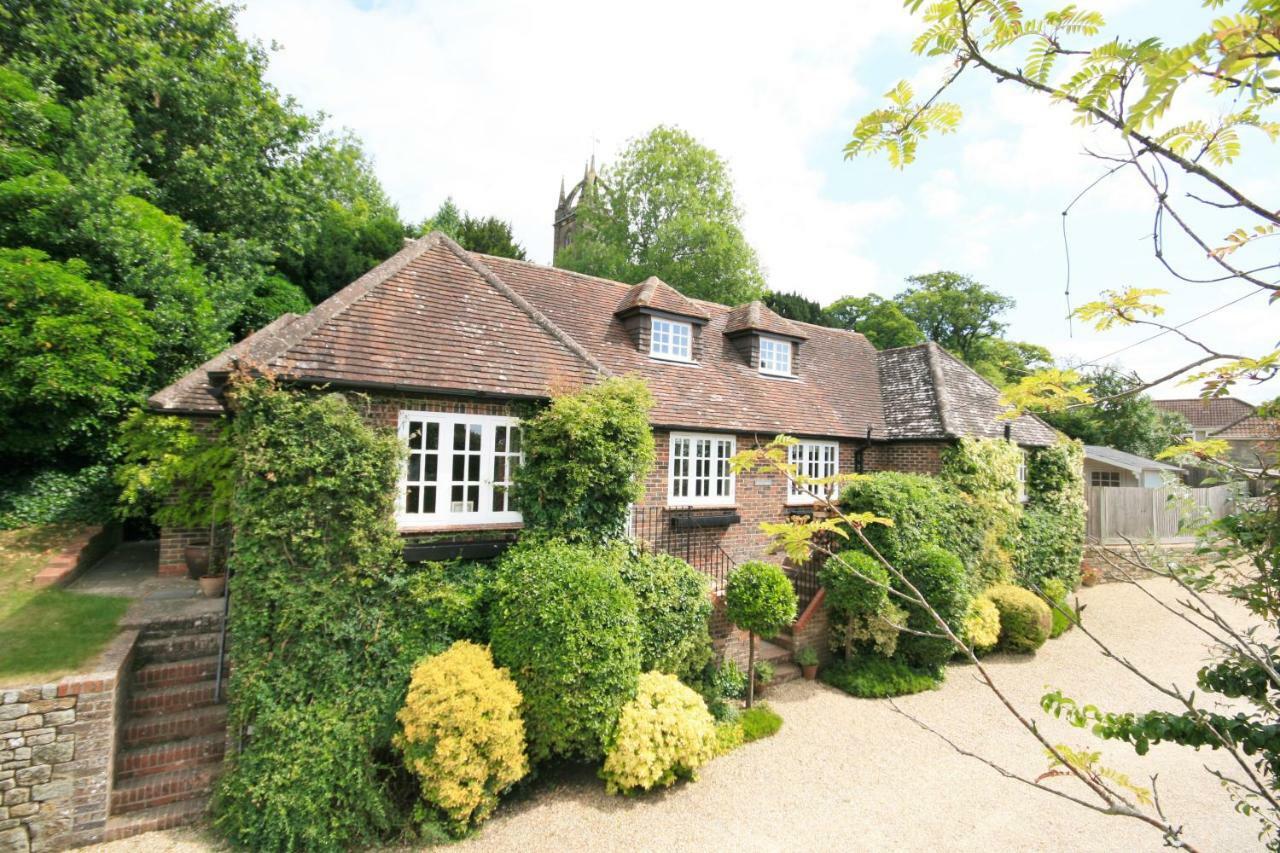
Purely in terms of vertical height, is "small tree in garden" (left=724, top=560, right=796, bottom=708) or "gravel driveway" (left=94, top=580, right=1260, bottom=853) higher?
"small tree in garden" (left=724, top=560, right=796, bottom=708)

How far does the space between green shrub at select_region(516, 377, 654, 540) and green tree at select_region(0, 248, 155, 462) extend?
31.5ft

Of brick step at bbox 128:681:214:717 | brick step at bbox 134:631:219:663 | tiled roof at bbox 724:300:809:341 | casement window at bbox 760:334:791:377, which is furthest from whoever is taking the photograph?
casement window at bbox 760:334:791:377

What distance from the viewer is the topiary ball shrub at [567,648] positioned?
7.13 m

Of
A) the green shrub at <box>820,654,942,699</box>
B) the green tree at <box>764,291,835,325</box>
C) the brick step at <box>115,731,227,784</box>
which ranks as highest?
the green tree at <box>764,291,835,325</box>

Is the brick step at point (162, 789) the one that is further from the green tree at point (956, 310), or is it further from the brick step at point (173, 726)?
the green tree at point (956, 310)

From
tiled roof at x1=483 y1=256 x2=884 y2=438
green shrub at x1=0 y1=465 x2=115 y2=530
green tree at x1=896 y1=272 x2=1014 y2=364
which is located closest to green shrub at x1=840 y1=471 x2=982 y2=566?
tiled roof at x1=483 y1=256 x2=884 y2=438

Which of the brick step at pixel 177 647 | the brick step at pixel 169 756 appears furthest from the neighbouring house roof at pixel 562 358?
the brick step at pixel 169 756

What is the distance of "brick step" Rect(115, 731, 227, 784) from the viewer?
23.2 ft

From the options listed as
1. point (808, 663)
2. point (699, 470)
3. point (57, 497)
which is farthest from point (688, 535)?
point (57, 497)

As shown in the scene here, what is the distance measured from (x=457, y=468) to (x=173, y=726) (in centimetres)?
496

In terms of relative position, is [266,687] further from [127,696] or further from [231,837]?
[127,696]

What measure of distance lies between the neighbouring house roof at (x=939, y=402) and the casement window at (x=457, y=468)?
11738 millimetres

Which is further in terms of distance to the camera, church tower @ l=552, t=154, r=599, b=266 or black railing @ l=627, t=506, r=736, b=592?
church tower @ l=552, t=154, r=599, b=266

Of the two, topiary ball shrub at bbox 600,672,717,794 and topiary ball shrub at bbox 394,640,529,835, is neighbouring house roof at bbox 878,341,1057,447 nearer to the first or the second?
topiary ball shrub at bbox 600,672,717,794
